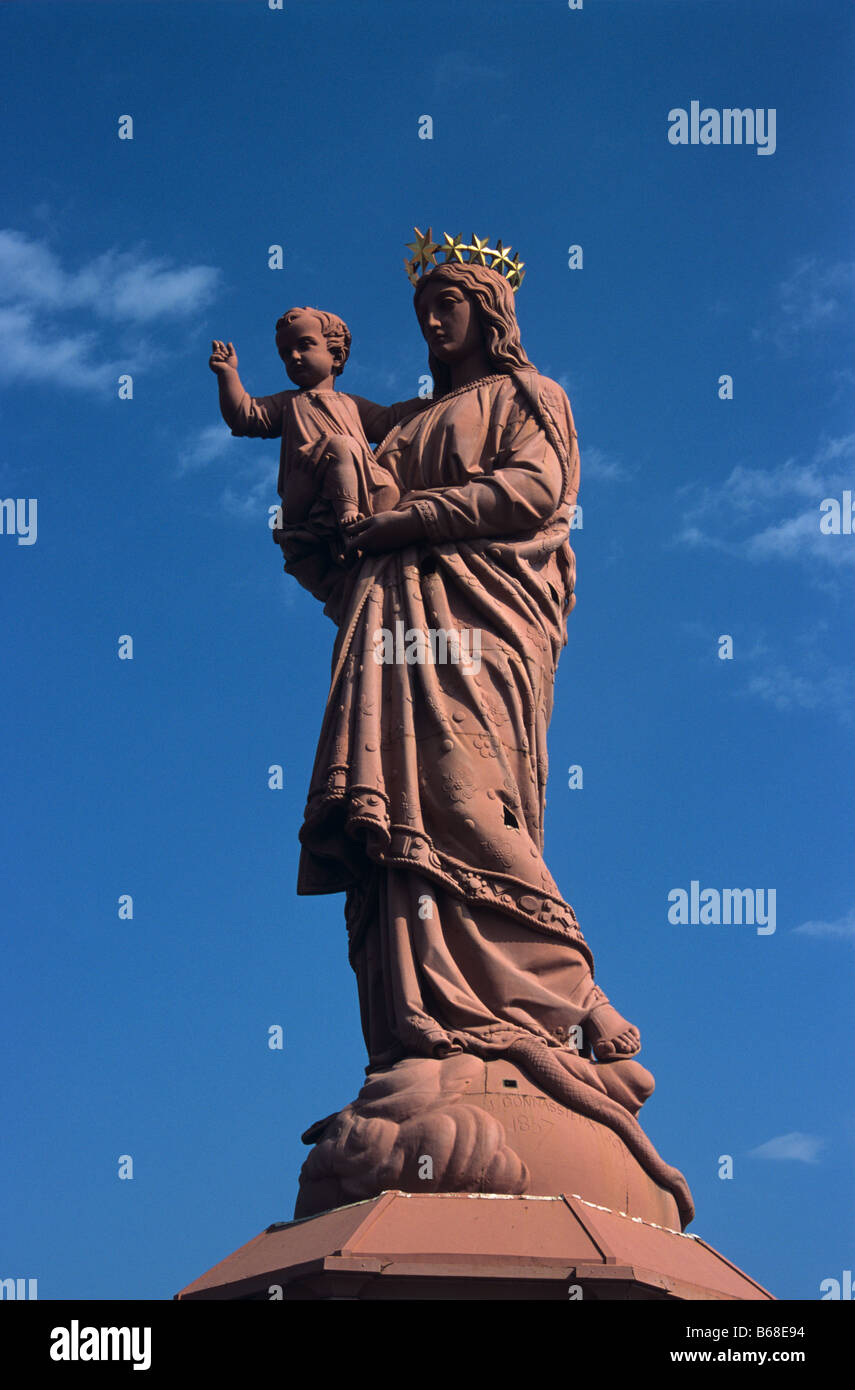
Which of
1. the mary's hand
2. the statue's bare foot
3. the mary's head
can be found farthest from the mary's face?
A: the statue's bare foot

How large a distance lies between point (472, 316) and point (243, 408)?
2.24 metres

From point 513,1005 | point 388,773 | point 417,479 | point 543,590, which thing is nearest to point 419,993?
point 513,1005

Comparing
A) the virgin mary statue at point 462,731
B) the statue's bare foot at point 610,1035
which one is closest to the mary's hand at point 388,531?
the virgin mary statue at point 462,731

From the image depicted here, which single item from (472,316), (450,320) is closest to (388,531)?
(450,320)

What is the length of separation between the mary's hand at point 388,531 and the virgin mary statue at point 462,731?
0.05 feet

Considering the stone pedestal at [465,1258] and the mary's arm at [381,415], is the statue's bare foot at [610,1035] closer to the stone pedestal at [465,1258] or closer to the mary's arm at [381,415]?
the stone pedestal at [465,1258]

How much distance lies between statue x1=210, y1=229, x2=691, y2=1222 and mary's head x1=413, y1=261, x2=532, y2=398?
0.02 metres

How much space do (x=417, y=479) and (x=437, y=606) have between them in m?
1.55

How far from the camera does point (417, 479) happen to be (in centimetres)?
1551

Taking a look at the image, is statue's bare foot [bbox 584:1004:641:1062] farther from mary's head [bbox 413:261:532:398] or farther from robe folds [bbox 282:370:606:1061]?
mary's head [bbox 413:261:532:398]

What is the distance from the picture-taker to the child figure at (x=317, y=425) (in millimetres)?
15320

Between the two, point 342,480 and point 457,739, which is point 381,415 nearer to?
point 342,480

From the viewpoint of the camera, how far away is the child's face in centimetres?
1608
